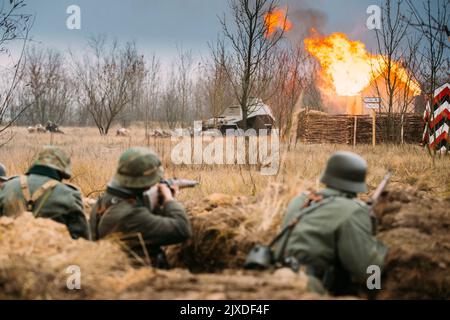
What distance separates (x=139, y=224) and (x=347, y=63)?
1321cm

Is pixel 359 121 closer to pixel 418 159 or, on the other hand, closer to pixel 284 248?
pixel 418 159

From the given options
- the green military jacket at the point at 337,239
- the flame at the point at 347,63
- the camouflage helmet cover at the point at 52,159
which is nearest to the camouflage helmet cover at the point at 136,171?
the camouflage helmet cover at the point at 52,159

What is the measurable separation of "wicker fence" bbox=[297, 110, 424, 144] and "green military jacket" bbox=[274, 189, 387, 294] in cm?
1550

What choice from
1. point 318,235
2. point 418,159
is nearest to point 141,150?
point 318,235

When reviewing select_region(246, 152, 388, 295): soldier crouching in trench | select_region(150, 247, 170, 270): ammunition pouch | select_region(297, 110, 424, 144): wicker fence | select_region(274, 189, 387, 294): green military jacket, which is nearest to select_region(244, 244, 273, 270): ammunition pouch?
select_region(246, 152, 388, 295): soldier crouching in trench

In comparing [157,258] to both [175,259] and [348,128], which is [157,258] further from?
[348,128]

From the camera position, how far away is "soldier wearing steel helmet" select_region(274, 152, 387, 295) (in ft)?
9.18

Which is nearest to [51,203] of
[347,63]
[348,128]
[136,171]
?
[136,171]

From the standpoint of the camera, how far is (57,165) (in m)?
4.18

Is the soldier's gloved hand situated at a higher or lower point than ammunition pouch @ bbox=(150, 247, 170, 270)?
higher

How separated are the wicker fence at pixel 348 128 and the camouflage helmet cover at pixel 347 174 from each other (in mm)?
15240

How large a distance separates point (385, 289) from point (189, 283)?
152cm

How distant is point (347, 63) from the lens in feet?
50.2

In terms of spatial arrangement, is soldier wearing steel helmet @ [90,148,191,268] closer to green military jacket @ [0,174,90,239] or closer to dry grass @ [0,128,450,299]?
dry grass @ [0,128,450,299]
